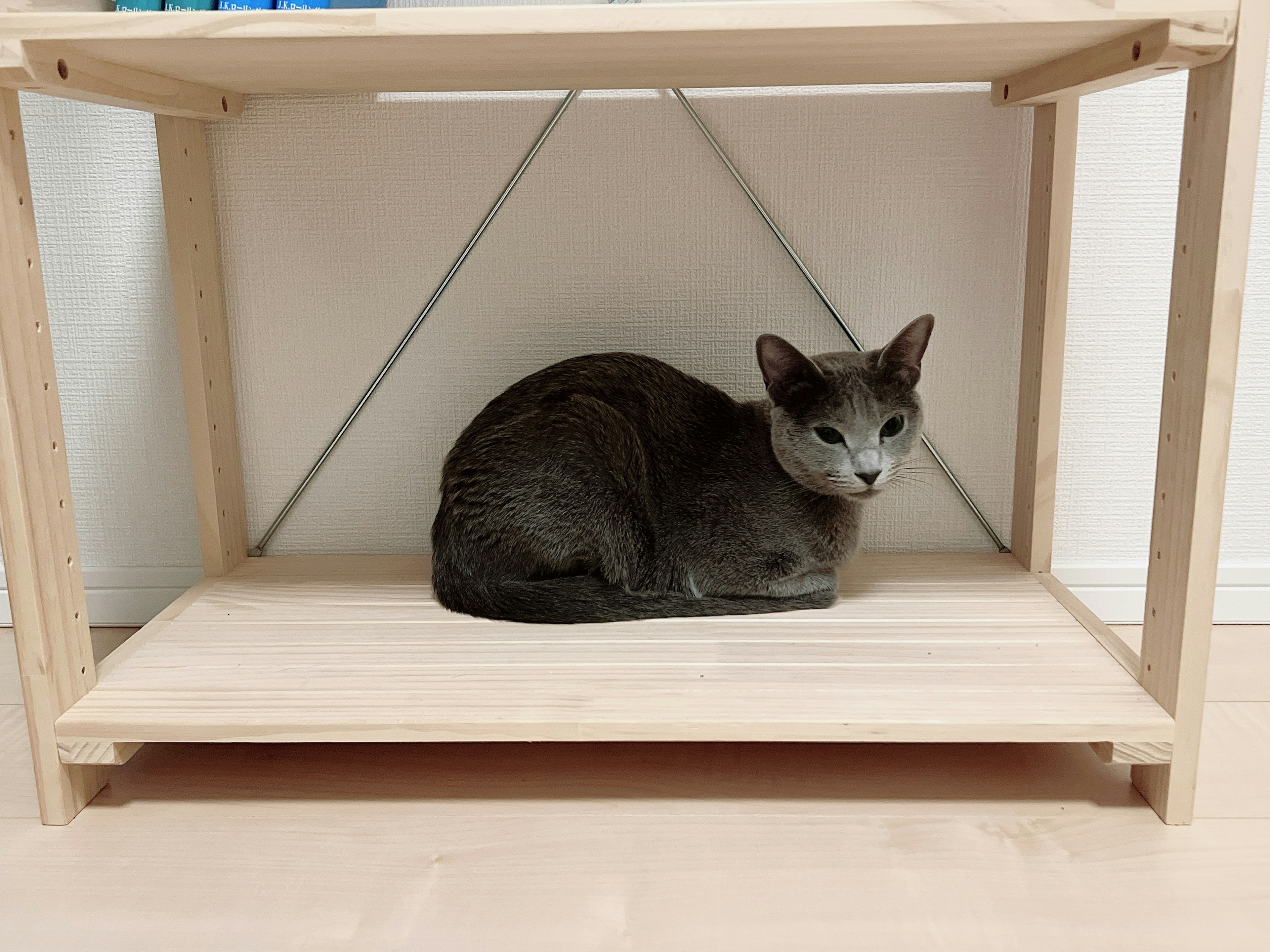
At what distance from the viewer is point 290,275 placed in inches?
49.5

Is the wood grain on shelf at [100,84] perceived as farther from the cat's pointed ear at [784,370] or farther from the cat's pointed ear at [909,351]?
the cat's pointed ear at [909,351]

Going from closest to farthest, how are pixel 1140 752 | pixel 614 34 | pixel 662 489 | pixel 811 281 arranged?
1. pixel 614 34
2. pixel 1140 752
3. pixel 662 489
4. pixel 811 281

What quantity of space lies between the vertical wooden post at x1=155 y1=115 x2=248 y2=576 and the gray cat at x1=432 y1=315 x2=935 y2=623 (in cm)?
34

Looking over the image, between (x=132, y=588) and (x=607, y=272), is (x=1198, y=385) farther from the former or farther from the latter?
(x=132, y=588)

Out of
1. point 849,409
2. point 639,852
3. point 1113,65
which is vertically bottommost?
point 639,852

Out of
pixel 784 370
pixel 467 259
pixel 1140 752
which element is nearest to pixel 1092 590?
pixel 1140 752

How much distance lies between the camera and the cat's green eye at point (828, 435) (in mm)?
1034

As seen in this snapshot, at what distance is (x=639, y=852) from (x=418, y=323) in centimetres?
74

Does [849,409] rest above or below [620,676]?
above

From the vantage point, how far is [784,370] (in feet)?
3.38

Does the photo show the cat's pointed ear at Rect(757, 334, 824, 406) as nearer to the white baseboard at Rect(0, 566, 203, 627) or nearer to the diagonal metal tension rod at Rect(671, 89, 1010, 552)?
the diagonal metal tension rod at Rect(671, 89, 1010, 552)

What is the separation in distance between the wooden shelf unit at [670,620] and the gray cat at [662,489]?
0.04 metres

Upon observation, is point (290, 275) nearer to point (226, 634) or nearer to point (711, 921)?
point (226, 634)

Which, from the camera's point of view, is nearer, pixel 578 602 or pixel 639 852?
pixel 639 852
